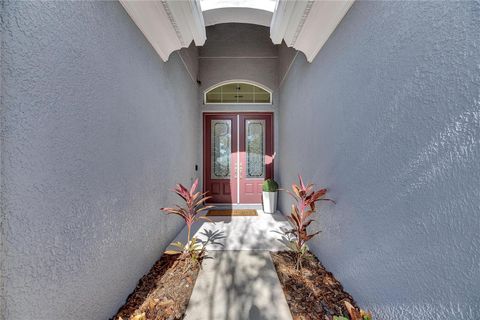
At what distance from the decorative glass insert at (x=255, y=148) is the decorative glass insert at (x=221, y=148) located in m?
0.46

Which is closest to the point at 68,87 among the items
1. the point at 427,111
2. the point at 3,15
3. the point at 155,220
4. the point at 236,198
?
the point at 3,15

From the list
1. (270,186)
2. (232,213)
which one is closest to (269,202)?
(270,186)

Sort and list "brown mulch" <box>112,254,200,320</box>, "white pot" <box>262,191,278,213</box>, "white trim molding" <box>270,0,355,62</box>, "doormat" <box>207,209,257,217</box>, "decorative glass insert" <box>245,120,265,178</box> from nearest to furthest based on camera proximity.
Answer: "brown mulch" <box>112,254,200,320</box> < "white trim molding" <box>270,0,355,62</box> < "doormat" <box>207,209,257,217</box> < "white pot" <box>262,191,278,213</box> < "decorative glass insert" <box>245,120,265,178</box>

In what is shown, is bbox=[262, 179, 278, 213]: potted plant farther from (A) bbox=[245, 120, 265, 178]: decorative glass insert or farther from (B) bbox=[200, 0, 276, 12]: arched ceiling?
(B) bbox=[200, 0, 276, 12]: arched ceiling

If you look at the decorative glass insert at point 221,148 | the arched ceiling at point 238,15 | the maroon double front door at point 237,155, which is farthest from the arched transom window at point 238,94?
the arched ceiling at point 238,15

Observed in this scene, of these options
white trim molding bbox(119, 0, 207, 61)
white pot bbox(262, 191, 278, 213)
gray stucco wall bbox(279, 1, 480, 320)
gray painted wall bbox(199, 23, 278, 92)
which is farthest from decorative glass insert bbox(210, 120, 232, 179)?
gray stucco wall bbox(279, 1, 480, 320)

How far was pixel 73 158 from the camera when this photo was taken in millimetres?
1034

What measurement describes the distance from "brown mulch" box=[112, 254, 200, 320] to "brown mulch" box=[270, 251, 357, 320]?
2.85ft

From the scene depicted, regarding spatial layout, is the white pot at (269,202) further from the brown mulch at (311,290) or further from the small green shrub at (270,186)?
the brown mulch at (311,290)

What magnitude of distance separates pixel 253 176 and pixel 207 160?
1.19 metres

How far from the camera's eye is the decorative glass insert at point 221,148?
4.51 metres

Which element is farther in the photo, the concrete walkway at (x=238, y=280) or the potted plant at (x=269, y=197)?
the potted plant at (x=269, y=197)

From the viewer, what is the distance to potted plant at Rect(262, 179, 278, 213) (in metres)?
3.92

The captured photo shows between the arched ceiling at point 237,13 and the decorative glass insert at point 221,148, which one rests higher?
the arched ceiling at point 237,13
